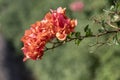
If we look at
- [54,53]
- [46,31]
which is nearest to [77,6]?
[54,53]

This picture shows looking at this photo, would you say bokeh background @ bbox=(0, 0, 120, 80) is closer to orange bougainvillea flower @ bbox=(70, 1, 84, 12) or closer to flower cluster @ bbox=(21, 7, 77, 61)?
orange bougainvillea flower @ bbox=(70, 1, 84, 12)

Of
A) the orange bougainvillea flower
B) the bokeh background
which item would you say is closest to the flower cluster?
the bokeh background

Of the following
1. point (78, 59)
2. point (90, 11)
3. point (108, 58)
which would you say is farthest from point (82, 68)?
point (90, 11)

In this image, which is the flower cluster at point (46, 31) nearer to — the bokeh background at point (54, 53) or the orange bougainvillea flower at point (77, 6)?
the bokeh background at point (54, 53)

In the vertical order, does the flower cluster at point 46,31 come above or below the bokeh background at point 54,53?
below

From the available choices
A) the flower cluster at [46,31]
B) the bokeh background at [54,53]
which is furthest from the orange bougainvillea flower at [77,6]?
the flower cluster at [46,31]

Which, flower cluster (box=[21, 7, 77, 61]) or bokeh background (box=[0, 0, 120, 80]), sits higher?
bokeh background (box=[0, 0, 120, 80])
